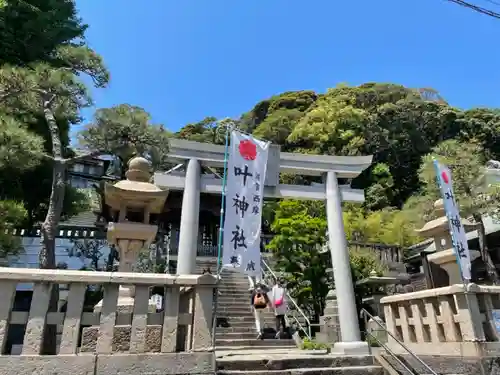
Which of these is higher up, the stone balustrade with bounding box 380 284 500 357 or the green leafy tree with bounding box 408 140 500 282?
the green leafy tree with bounding box 408 140 500 282

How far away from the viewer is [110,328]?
12.6 ft

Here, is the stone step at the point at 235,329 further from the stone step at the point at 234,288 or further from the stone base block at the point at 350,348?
the stone base block at the point at 350,348

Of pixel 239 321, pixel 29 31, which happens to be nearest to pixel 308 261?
pixel 239 321

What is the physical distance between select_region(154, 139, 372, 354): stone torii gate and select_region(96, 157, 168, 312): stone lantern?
7.81ft

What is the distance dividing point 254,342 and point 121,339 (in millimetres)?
6565

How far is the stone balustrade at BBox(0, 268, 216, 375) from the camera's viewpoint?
11.9ft

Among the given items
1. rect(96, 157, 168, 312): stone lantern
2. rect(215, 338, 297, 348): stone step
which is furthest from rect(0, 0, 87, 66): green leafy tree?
rect(215, 338, 297, 348): stone step

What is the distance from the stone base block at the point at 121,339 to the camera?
12.5 feet

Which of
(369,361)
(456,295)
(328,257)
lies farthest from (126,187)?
(328,257)

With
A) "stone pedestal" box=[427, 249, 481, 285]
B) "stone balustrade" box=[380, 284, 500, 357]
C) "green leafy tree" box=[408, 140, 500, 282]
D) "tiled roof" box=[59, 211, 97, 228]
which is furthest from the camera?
"tiled roof" box=[59, 211, 97, 228]

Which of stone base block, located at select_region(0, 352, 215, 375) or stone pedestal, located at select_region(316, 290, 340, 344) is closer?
stone base block, located at select_region(0, 352, 215, 375)

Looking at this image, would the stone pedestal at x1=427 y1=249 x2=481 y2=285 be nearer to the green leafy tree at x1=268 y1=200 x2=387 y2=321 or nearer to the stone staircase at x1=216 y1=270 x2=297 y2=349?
the stone staircase at x1=216 y1=270 x2=297 y2=349

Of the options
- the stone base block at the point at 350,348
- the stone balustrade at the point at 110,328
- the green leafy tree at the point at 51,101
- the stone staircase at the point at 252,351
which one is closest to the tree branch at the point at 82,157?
the green leafy tree at the point at 51,101

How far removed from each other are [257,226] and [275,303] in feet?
14.5
